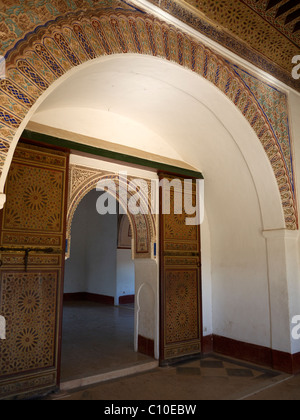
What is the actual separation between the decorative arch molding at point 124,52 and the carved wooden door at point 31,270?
3.58ft

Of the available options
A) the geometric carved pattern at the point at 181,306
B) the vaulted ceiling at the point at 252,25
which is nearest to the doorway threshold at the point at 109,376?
the geometric carved pattern at the point at 181,306

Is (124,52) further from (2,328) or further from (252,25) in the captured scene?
(2,328)

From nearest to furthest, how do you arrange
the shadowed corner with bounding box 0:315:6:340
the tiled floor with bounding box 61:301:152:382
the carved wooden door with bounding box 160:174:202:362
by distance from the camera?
Answer: the shadowed corner with bounding box 0:315:6:340 < the tiled floor with bounding box 61:301:152:382 < the carved wooden door with bounding box 160:174:202:362

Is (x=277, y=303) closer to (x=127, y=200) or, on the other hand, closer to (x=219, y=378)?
(x=219, y=378)

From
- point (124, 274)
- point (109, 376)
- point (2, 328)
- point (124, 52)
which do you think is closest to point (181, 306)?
point (109, 376)

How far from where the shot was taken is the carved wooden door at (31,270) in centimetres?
280

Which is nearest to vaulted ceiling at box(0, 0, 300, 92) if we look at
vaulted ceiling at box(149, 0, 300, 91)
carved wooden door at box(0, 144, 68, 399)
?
vaulted ceiling at box(149, 0, 300, 91)

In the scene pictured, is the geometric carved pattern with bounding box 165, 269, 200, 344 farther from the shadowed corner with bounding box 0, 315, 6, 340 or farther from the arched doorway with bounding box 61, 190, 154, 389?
the shadowed corner with bounding box 0, 315, 6, 340

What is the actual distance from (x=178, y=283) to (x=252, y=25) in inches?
126

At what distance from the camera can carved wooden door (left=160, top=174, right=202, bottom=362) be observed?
4.06 m

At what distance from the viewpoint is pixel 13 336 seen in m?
2.79

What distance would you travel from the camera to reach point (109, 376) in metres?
3.51

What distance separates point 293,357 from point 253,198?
191 centimetres

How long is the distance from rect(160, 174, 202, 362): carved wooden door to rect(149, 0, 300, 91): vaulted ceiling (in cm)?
177
